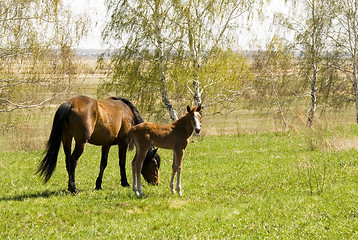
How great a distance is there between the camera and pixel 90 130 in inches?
520

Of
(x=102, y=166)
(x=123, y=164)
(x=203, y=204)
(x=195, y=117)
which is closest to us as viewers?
(x=203, y=204)

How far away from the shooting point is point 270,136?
26078 millimetres

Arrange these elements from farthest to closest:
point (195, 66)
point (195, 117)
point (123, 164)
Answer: point (195, 66) → point (123, 164) → point (195, 117)

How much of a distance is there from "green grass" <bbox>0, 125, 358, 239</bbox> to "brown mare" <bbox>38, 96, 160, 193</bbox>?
62 centimetres

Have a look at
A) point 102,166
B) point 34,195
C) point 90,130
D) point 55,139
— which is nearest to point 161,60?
point 102,166

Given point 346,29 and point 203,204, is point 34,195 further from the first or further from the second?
point 346,29

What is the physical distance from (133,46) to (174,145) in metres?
15.8

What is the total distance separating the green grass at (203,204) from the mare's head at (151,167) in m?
0.33

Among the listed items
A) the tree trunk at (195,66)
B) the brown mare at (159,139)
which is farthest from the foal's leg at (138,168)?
the tree trunk at (195,66)

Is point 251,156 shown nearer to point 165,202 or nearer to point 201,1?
point 165,202

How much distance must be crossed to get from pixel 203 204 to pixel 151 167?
2637mm

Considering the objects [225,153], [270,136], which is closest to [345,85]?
[270,136]

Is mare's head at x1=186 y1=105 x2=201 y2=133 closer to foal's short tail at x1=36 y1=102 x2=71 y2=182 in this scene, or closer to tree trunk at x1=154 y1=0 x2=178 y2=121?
foal's short tail at x1=36 y1=102 x2=71 y2=182

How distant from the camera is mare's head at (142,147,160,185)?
550 inches
